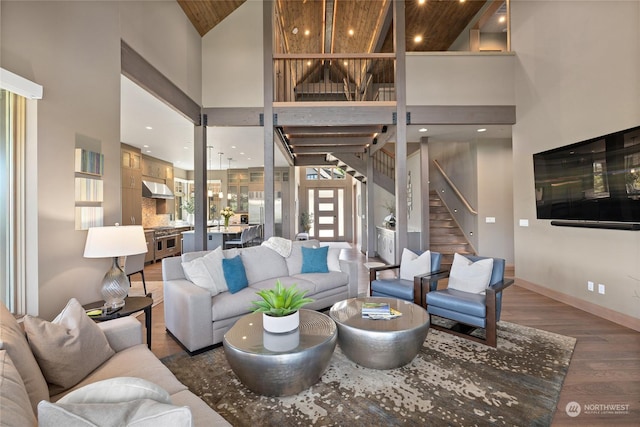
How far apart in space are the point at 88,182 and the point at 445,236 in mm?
6721

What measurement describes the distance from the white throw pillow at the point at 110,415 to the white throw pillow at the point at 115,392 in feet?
0.24

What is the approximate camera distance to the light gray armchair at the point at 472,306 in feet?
8.92

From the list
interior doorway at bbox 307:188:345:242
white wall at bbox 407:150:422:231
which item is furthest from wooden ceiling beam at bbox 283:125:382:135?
interior doorway at bbox 307:188:345:242

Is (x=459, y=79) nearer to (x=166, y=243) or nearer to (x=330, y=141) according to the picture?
(x=330, y=141)

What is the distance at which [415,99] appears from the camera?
5016mm

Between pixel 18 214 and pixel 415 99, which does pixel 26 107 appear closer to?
pixel 18 214

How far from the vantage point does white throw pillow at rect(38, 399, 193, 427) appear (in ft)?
2.50

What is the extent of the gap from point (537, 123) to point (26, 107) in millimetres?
6073

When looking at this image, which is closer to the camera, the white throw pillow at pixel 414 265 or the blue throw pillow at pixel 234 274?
the blue throw pillow at pixel 234 274

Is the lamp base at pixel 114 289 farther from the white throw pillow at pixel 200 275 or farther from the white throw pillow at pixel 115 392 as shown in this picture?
the white throw pillow at pixel 115 392

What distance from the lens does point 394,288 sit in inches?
137

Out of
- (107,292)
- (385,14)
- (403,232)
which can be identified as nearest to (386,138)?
(403,232)

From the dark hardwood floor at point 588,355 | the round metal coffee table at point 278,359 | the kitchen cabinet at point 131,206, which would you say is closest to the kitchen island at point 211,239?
the dark hardwood floor at point 588,355

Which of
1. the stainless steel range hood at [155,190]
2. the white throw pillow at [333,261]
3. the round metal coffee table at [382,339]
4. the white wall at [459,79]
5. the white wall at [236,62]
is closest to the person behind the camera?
the round metal coffee table at [382,339]
